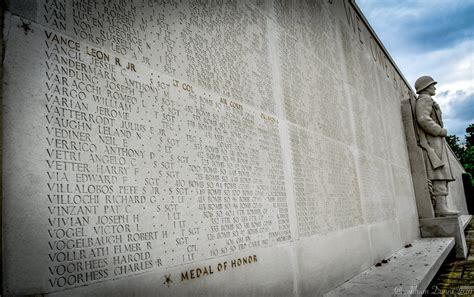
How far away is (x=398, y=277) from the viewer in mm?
4047

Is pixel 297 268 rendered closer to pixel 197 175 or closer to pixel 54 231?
pixel 197 175

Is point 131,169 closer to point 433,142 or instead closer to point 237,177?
point 237,177

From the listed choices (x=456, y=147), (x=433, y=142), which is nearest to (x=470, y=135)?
(x=456, y=147)

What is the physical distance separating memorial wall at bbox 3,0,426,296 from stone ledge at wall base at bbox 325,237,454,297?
234mm

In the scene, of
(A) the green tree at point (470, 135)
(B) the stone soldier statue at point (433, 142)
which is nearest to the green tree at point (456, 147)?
(A) the green tree at point (470, 135)

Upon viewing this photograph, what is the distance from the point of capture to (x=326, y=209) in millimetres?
4145

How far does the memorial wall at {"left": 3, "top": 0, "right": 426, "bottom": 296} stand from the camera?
150 cm

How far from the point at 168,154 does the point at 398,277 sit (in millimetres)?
3532

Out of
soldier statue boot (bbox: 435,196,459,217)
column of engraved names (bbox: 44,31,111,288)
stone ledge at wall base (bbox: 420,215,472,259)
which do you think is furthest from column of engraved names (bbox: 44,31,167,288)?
soldier statue boot (bbox: 435,196,459,217)

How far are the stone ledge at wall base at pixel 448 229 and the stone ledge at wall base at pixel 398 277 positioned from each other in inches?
76.0

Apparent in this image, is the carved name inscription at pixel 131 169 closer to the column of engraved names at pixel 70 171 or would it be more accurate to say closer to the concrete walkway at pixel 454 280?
the column of engraved names at pixel 70 171

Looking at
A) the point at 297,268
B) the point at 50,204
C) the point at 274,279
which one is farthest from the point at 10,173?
the point at 297,268

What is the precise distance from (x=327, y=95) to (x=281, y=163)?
2.10 meters

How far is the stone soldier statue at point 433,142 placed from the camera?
8.55m
